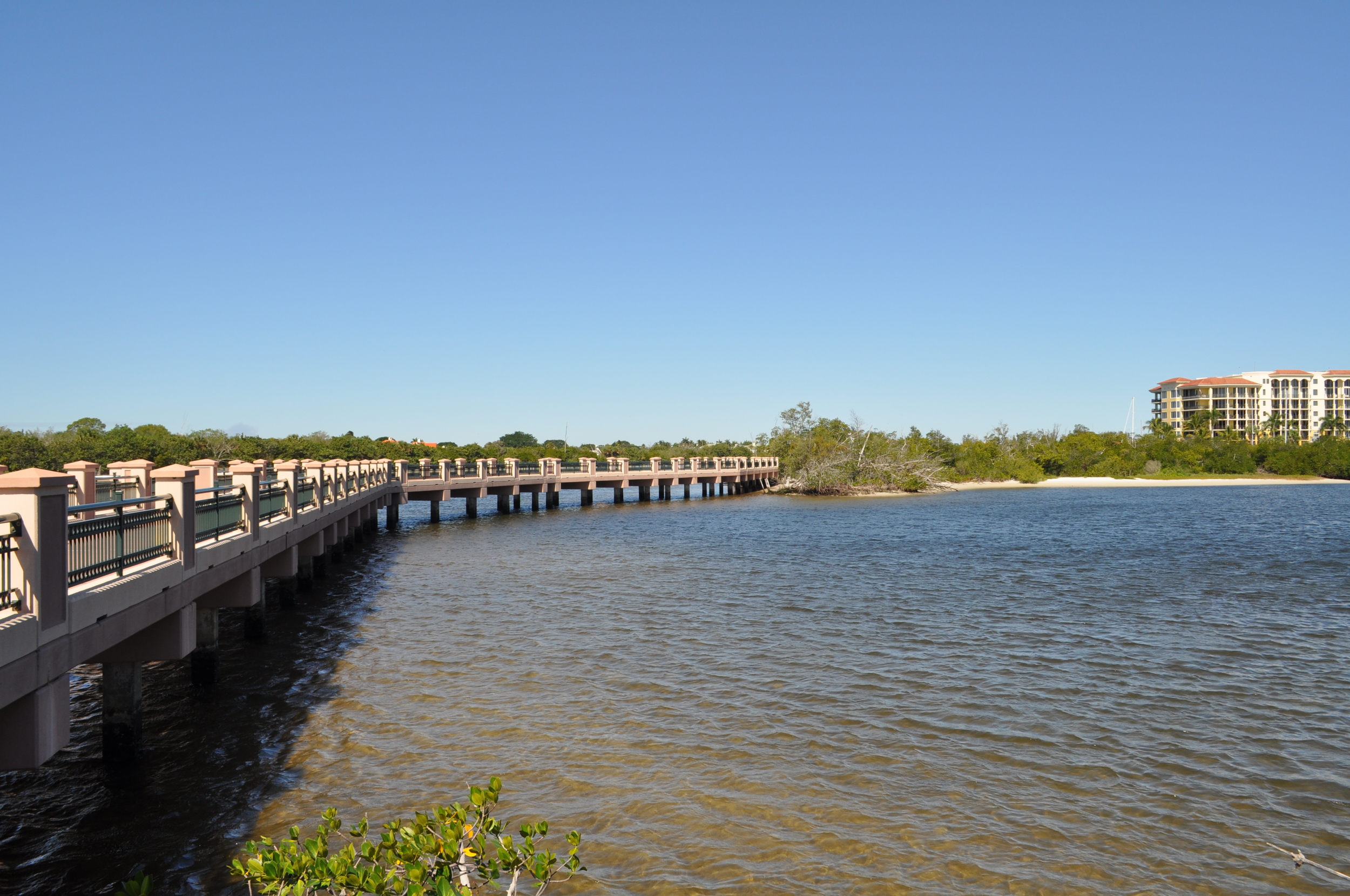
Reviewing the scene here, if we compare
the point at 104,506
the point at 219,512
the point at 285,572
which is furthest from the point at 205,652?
the point at 285,572

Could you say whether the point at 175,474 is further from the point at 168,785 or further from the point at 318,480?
the point at 318,480

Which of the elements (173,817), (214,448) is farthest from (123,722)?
(214,448)

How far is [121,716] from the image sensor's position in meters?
9.93

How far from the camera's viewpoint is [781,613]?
19766 millimetres

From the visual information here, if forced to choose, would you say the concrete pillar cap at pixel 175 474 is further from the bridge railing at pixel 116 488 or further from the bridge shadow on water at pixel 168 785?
the bridge shadow on water at pixel 168 785

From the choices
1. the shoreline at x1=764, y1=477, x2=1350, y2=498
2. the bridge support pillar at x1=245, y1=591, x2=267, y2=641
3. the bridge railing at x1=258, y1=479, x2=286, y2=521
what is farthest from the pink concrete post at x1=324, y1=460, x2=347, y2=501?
the shoreline at x1=764, y1=477, x2=1350, y2=498

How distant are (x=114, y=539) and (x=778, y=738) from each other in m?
7.86

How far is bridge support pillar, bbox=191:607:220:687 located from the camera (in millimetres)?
13367

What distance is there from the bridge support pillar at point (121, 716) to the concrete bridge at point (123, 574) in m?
0.01

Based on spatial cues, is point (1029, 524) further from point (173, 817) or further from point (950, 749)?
point (173, 817)

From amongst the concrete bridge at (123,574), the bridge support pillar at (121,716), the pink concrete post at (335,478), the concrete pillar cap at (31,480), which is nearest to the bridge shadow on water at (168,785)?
the bridge support pillar at (121,716)

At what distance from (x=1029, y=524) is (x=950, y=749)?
39.0 metres

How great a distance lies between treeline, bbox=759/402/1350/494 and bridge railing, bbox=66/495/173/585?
68099 millimetres

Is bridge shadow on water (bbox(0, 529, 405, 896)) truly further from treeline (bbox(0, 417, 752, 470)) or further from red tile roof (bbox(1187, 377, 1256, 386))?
red tile roof (bbox(1187, 377, 1256, 386))
